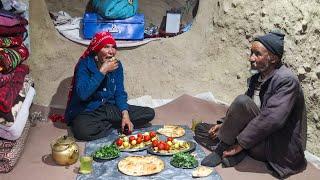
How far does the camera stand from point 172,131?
4.49m

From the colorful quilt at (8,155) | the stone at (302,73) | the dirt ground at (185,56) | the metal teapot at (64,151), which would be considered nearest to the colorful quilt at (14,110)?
the colorful quilt at (8,155)

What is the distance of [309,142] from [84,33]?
3000 millimetres

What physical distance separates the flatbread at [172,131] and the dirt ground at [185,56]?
91 cm

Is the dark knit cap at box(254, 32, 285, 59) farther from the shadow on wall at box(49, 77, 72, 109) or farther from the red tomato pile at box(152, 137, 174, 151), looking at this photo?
the shadow on wall at box(49, 77, 72, 109)

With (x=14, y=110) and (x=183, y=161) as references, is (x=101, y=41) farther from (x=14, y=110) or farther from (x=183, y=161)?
(x=183, y=161)

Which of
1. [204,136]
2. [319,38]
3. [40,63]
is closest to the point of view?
[204,136]

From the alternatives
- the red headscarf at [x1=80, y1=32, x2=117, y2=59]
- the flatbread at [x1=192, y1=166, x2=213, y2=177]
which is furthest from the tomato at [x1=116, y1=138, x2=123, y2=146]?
the red headscarf at [x1=80, y1=32, x2=117, y2=59]

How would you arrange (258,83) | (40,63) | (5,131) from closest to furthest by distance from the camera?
(5,131)
(258,83)
(40,63)

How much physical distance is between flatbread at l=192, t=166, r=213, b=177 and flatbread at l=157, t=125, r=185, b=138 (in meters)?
0.73

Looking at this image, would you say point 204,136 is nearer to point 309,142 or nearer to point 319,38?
point 309,142

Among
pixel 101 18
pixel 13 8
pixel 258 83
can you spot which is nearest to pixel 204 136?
pixel 258 83

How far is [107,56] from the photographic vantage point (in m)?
4.12

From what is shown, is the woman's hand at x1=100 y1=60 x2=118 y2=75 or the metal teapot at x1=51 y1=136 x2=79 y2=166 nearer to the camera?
the metal teapot at x1=51 y1=136 x2=79 y2=166

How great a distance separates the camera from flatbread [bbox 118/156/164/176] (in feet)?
11.8
